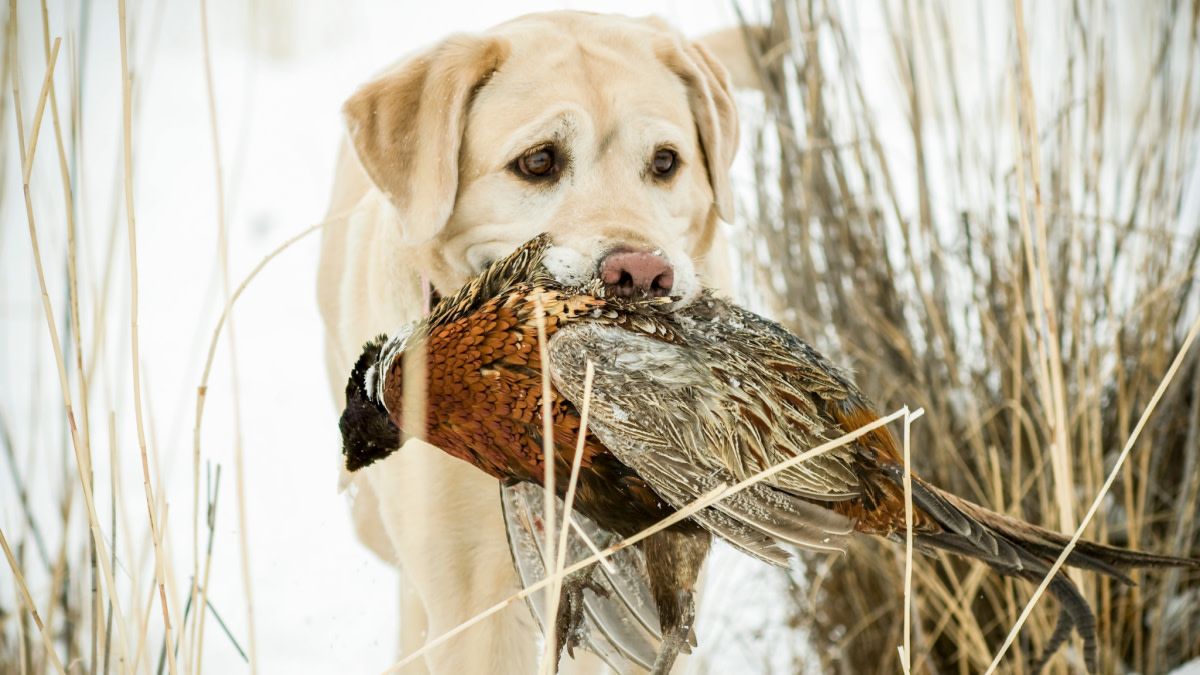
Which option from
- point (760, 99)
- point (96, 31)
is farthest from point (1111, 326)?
point (96, 31)

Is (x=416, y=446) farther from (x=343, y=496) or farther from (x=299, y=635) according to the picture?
(x=299, y=635)

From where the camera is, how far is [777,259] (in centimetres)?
259

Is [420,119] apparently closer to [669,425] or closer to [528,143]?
[528,143]

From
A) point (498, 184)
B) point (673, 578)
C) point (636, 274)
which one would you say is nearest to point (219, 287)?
point (498, 184)

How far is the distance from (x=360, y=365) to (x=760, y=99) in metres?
1.61

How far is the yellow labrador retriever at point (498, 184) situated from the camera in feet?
5.66

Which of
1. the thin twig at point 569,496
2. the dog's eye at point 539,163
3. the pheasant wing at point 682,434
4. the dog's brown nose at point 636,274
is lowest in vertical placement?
the thin twig at point 569,496

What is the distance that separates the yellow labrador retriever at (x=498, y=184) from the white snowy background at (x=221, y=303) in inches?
6.2

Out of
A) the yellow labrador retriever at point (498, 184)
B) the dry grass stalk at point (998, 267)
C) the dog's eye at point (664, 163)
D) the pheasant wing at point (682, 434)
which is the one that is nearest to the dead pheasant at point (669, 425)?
the pheasant wing at point (682, 434)

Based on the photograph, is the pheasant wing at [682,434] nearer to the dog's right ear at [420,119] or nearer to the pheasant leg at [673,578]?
the pheasant leg at [673,578]

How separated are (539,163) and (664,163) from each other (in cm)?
26

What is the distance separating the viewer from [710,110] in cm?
196

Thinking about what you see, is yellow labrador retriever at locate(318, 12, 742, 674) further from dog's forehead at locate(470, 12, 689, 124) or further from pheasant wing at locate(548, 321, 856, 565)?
pheasant wing at locate(548, 321, 856, 565)

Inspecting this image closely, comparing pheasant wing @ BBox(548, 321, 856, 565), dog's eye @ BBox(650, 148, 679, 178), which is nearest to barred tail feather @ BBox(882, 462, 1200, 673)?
pheasant wing @ BBox(548, 321, 856, 565)
